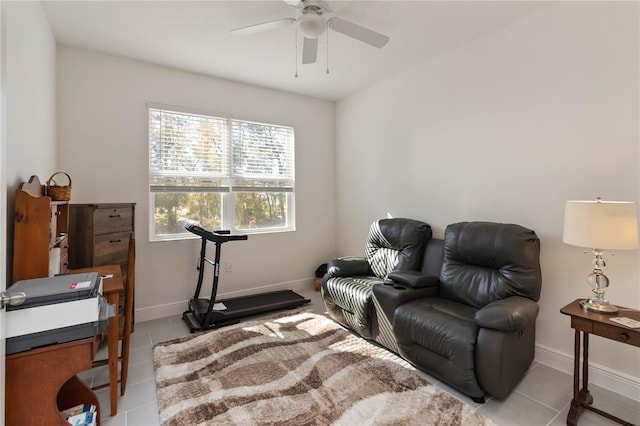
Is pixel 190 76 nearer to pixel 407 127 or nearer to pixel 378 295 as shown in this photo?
pixel 407 127

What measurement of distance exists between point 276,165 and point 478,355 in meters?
3.26

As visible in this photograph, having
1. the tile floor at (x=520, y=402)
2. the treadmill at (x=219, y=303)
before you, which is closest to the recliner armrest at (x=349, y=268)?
the treadmill at (x=219, y=303)

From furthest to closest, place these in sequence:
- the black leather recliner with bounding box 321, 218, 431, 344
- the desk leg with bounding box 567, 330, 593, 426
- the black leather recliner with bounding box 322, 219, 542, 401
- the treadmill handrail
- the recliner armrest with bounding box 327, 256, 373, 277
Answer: the recliner armrest with bounding box 327, 256, 373, 277 → the treadmill handrail → the black leather recliner with bounding box 321, 218, 431, 344 → the black leather recliner with bounding box 322, 219, 542, 401 → the desk leg with bounding box 567, 330, 593, 426

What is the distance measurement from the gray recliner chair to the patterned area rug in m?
0.21

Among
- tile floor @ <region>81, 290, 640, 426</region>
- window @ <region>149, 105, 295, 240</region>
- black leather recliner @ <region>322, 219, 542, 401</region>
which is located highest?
window @ <region>149, 105, 295, 240</region>

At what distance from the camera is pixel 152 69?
3400mm

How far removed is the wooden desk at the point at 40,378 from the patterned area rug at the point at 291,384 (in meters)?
0.68

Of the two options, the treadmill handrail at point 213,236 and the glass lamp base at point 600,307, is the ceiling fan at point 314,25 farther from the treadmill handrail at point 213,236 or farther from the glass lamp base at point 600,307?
the glass lamp base at point 600,307

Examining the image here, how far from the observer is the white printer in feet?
4.17

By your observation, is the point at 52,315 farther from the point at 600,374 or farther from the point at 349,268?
the point at 600,374

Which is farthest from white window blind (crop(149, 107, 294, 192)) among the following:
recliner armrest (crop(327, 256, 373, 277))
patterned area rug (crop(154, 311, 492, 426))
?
patterned area rug (crop(154, 311, 492, 426))

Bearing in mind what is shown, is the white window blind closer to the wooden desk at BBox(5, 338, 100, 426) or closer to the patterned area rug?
the patterned area rug

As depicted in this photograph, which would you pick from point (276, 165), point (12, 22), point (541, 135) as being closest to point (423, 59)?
point (541, 135)

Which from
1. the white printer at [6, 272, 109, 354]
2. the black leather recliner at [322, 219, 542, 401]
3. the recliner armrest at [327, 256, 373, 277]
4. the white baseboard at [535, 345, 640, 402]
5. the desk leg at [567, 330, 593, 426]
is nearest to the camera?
the white printer at [6, 272, 109, 354]
